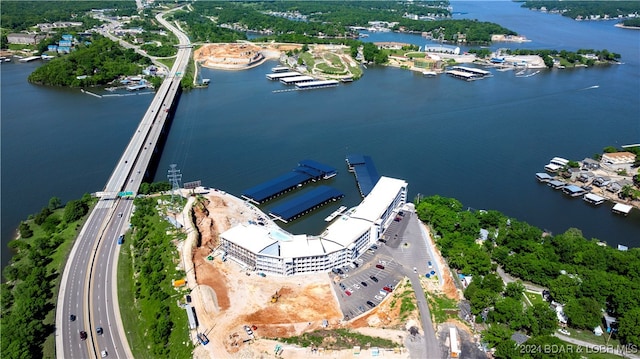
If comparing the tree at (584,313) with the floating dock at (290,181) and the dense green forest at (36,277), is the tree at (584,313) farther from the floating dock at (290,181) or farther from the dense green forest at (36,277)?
the dense green forest at (36,277)

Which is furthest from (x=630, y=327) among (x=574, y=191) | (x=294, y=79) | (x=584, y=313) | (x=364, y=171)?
(x=294, y=79)

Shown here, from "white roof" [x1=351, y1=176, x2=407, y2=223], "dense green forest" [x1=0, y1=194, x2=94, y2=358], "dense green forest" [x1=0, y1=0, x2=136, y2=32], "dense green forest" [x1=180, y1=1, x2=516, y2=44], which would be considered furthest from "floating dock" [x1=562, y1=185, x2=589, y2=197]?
"dense green forest" [x1=0, y1=0, x2=136, y2=32]

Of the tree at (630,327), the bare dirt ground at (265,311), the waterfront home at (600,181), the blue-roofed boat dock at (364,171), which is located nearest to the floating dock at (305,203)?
the blue-roofed boat dock at (364,171)

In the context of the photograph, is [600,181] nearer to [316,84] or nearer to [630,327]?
[630,327]

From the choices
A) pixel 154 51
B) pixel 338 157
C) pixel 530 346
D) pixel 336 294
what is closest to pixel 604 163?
pixel 338 157

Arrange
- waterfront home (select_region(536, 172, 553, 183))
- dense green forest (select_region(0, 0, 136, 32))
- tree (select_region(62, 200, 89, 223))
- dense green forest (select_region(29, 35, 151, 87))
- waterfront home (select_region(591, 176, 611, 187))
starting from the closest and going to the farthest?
tree (select_region(62, 200, 89, 223)), waterfront home (select_region(591, 176, 611, 187)), waterfront home (select_region(536, 172, 553, 183)), dense green forest (select_region(29, 35, 151, 87)), dense green forest (select_region(0, 0, 136, 32))

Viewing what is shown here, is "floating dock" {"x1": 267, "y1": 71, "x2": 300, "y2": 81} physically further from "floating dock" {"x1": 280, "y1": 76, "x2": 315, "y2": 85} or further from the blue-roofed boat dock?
the blue-roofed boat dock
